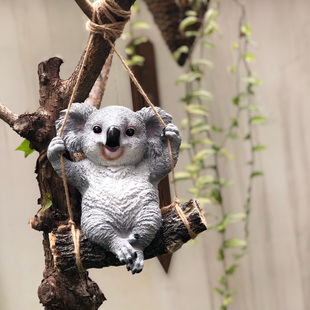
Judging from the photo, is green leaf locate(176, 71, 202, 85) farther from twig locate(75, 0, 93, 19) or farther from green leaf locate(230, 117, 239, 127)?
twig locate(75, 0, 93, 19)

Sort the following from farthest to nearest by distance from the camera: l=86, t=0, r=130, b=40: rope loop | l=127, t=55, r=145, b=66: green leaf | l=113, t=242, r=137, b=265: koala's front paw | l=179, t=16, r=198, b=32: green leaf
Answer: l=179, t=16, r=198, b=32: green leaf → l=127, t=55, r=145, b=66: green leaf → l=86, t=0, r=130, b=40: rope loop → l=113, t=242, r=137, b=265: koala's front paw

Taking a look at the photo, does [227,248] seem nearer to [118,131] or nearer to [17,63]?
[17,63]

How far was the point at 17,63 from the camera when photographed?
46.7 inches

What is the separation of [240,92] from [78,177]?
901 millimetres

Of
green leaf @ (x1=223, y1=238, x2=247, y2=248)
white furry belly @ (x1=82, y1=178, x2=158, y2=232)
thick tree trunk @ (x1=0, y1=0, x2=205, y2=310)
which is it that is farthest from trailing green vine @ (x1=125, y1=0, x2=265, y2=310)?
white furry belly @ (x1=82, y1=178, x2=158, y2=232)

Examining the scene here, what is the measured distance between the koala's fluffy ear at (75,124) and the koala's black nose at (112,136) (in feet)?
0.20

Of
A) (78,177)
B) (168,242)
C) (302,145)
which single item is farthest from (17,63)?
(302,145)

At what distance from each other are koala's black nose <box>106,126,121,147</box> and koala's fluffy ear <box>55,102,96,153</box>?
2.4 inches

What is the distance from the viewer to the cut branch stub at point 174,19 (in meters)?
1.41

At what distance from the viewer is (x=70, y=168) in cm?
72

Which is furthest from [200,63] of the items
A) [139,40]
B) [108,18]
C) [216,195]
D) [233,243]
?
[108,18]

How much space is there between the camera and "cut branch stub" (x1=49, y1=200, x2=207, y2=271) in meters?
→ 0.67

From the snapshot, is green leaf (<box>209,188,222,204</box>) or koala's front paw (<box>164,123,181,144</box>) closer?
koala's front paw (<box>164,123,181,144</box>)

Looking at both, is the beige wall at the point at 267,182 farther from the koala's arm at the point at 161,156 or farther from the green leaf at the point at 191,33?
the koala's arm at the point at 161,156
